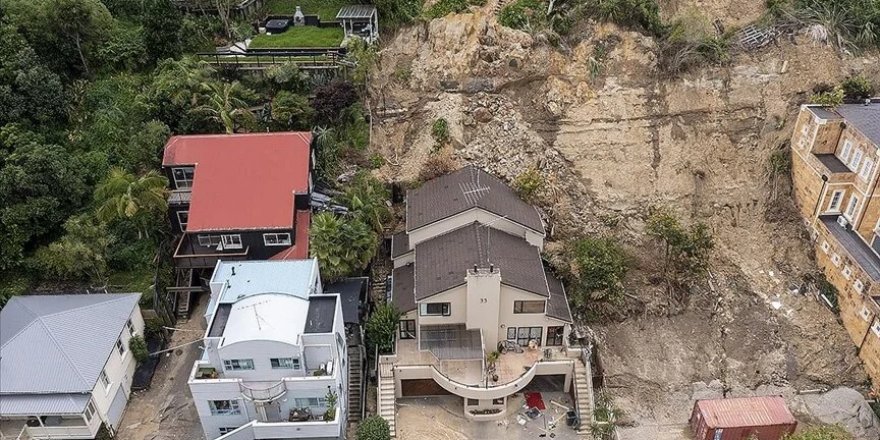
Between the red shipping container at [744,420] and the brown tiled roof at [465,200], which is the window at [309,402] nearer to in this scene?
the brown tiled roof at [465,200]

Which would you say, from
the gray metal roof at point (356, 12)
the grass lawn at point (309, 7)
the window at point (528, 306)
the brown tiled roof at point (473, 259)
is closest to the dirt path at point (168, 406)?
the brown tiled roof at point (473, 259)

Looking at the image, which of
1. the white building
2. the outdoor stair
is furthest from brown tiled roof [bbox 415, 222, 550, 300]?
the white building

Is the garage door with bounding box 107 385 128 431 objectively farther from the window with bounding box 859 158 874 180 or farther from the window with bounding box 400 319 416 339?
the window with bounding box 859 158 874 180

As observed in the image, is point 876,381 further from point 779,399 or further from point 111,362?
point 111,362

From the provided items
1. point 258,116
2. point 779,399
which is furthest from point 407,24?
point 779,399

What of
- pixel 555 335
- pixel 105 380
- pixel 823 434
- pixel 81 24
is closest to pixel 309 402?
pixel 105 380

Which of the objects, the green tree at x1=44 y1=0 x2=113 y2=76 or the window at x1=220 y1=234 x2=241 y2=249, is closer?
the window at x1=220 y1=234 x2=241 y2=249

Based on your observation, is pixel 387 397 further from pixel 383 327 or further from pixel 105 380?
pixel 105 380
